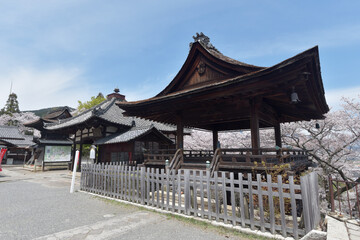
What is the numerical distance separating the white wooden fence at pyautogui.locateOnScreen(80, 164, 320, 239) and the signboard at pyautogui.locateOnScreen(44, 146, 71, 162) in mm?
15431

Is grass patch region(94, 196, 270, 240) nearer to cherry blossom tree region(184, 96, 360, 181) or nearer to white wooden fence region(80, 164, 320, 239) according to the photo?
white wooden fence region(80, 164, 320, 239)

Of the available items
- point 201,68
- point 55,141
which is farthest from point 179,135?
point 55,141

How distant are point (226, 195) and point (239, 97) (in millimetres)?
3718

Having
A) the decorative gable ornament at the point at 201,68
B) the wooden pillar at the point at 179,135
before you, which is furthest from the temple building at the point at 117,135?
the decorative gable ornament at the point at 201,68

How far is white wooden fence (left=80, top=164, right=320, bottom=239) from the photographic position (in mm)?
4578

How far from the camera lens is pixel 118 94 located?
26438mm

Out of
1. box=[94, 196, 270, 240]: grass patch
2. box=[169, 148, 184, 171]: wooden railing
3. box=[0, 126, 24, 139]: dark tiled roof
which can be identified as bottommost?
box=[94, 196, 270, 240]: grass patch

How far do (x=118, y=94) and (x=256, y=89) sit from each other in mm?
22647

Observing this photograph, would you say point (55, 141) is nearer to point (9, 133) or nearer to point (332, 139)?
point (9, 133)

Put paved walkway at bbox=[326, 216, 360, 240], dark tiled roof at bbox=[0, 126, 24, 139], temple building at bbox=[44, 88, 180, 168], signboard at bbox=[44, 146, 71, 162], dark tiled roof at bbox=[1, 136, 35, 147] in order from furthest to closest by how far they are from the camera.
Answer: dark tiled roof at bbox=[1, 136, 35, 147] → dark tiled roof at bbox=[0, 126, 24, 139] → signboard at bbox=[44, 146, 71, 162] → temple building at bbox=[44, 88, 180, 168] → paved walkway at bbox=[326, 216, 360, 240]

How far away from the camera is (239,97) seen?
7801mm

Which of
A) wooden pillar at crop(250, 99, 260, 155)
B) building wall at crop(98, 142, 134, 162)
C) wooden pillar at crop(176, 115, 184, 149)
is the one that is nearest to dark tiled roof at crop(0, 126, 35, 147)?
building wall at crop(98, 142, 134, 162)

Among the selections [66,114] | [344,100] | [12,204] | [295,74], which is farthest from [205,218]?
[66,114]

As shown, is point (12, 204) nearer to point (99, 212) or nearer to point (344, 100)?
point (99, 212)
